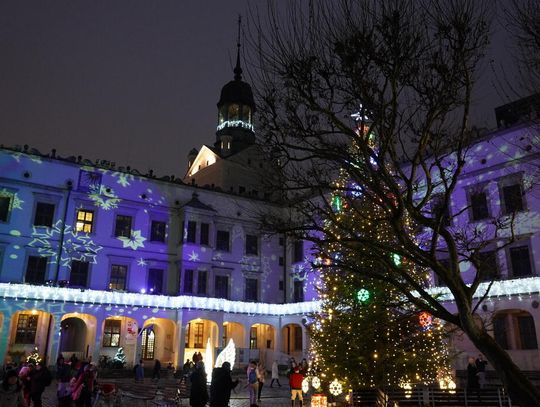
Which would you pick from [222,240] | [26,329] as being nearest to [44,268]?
[26,329]

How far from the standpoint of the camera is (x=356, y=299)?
16.6 m

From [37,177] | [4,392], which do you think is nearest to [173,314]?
[37,177]

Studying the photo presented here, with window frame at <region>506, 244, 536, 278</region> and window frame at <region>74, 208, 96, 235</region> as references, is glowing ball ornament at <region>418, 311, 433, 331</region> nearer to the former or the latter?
window frame at <region>506, 244, 536, 278</region>

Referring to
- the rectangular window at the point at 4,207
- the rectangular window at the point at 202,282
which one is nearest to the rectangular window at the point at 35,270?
the rectangular window at the point at 4,207

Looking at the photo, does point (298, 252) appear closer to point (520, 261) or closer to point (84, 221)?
point (84, 221)

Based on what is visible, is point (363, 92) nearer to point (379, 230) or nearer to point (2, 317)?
point (379, 230)

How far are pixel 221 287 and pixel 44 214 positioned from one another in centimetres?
1267

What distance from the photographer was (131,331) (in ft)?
106

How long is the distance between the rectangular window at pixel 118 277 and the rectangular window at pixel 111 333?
2.66m

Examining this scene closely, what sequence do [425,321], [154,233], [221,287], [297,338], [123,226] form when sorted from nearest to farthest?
[425,321]
[123,226]
[154,233]
[221,287]
[297,338]

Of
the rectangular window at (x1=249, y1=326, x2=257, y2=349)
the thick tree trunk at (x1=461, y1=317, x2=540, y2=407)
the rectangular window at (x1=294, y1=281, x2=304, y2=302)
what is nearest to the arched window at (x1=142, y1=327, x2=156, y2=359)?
the rectangular window at (x1=249, y1=326, x2=257, y2=349)

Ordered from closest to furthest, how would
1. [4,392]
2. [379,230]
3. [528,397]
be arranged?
[528,397] → [4,392] → [379,230]

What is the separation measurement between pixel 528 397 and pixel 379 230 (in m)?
10.4

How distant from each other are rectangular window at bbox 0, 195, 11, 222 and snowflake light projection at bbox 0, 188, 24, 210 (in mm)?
138
